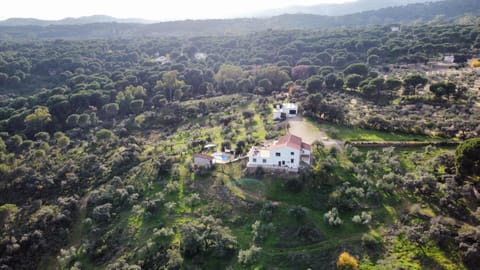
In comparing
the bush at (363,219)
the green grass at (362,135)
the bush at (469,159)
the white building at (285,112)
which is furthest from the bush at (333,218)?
the white building at (285,112)

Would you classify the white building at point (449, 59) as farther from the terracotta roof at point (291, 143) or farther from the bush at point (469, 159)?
the terracotta roof at point (291, 143)

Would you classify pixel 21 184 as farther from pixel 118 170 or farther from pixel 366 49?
pixel 366 49

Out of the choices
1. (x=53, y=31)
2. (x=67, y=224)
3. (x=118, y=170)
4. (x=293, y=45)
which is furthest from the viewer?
(x=53, y=31)

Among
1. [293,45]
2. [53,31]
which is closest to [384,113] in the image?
[293,45]

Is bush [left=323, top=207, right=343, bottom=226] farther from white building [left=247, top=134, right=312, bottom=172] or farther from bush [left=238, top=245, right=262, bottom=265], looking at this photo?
bush [left=238, top=245, right=262, bottom=265]

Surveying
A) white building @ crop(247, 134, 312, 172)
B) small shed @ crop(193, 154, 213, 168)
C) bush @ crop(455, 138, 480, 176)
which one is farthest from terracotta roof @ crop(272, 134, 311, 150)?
bush @ crop(455, 138, 480, 176)
